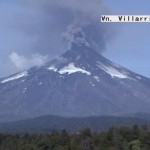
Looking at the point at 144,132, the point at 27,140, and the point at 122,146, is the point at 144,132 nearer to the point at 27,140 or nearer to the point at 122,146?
the point at 122,146

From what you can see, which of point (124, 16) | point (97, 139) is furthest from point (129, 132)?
point (124, 16)

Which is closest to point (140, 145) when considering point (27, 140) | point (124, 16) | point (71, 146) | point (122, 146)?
point (122, 146)

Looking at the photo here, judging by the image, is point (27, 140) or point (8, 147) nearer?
point (8, 147)

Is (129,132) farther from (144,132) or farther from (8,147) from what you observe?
(8,147)

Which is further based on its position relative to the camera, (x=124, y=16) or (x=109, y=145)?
(x=109, y=145)

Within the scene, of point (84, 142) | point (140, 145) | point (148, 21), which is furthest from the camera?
point (84, 142)

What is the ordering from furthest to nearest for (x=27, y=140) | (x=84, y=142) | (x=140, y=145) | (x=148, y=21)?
(x=27, y=140) < (x=84, y=142) < (x=140, y=145) < (x=148, y=21)

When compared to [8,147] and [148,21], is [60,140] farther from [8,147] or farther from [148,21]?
[148,21]

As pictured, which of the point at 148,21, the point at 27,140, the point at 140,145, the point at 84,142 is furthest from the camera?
the point at 27,140
